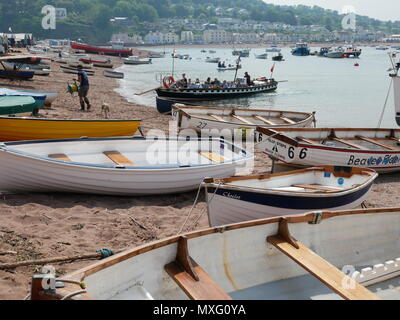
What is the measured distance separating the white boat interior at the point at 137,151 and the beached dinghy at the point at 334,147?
3.93ft

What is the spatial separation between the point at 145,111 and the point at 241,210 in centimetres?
1728

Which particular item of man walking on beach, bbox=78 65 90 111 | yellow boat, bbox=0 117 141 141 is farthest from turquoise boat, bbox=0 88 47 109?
yellow boat, bbox=0 117 141 141

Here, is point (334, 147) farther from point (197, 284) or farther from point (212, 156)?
point (197, 284)

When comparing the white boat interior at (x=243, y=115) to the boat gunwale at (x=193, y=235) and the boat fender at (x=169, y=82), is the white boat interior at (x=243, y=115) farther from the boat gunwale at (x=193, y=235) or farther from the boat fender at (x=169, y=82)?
the boat gunwale at (x=193, y=235)

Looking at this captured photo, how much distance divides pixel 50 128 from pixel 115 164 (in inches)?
117

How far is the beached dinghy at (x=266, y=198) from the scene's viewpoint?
27.6ft

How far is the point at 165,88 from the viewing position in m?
29.1

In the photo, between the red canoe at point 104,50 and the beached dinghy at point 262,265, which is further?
the red canoe at point 104,50

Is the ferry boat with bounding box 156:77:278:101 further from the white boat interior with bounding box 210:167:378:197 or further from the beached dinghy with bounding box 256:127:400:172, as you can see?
the white boat interior with bounding box 210:167:378:197

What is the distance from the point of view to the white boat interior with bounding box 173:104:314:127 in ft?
63.1

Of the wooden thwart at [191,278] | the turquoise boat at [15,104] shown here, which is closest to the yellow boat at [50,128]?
the turquoise boat at [15,104]

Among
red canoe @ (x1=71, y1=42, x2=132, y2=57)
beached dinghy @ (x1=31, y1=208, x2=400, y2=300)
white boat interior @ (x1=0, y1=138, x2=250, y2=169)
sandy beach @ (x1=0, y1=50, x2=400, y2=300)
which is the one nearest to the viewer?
beached dinghy @ (x1=31, y1=208, x2=400, y2=300)

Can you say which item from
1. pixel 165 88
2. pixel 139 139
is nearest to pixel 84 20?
pixel 165 88
